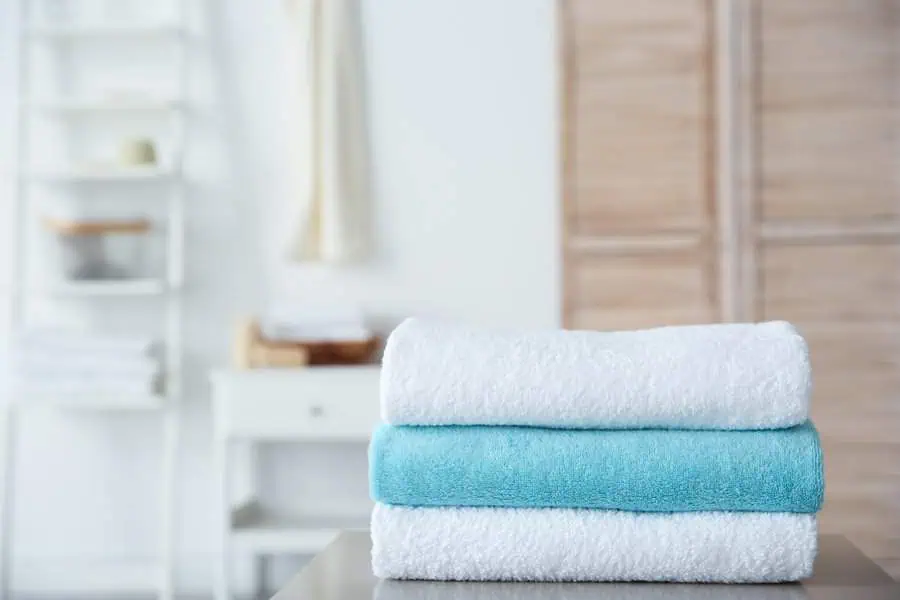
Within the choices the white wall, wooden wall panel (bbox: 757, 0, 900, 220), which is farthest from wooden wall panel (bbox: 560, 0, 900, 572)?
the white wall

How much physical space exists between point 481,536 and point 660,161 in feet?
7.20

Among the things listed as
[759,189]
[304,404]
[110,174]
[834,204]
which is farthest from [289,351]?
[834,204]

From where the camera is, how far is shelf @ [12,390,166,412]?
9.34 feet

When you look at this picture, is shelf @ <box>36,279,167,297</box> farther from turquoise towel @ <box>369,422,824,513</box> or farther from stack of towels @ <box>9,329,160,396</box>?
turquoise towel @ <box>369,422,824,513</box>

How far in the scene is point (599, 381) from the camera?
0.74 metres

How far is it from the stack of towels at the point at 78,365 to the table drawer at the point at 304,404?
0.35 meters

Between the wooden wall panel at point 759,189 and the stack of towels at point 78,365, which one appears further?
the stack of towels at point 78,365

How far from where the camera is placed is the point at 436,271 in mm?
3098

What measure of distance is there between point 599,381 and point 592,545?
116 millimetres

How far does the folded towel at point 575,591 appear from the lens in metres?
0.71

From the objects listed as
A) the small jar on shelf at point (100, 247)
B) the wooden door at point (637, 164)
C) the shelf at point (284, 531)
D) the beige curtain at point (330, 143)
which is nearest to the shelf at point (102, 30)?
the beige curtain at point (330, 143)

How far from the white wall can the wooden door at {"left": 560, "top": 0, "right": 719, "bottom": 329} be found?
0.82 ft

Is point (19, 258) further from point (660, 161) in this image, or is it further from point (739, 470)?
point (739, 470)

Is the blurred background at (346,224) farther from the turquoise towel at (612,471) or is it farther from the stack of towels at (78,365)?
the turquoise towel at (612,471)
